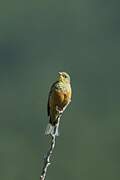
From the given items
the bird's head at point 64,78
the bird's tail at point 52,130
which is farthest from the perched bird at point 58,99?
the bird's tail at point 52,130

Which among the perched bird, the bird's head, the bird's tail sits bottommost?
the bird's tail

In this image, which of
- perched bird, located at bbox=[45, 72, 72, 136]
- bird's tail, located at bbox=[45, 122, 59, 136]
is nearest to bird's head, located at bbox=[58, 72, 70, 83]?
perched bird, located at bbox=[45, 72, 72, 136]

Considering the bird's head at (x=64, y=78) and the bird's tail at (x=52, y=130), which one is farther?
the bird's head at (x=64, y=78)

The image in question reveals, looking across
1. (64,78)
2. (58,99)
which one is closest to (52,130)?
(58,99)

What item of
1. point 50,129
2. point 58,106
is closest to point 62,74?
point 58,106

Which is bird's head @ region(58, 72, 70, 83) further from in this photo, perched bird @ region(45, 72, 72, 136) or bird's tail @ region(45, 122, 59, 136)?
bird's tail @ region(45, 122, 59, 136)

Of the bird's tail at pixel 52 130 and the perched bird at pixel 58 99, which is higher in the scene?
the perched bird at pixel 58 99

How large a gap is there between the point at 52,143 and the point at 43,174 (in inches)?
7.9

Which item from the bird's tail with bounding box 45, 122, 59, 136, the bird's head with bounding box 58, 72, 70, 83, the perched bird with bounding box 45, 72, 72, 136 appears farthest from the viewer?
the bird's head with bounding box 58, 72, 70, 83

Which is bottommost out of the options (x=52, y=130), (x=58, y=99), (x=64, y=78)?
(x=52, y=130)

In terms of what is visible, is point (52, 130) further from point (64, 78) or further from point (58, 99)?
point (64, 78)

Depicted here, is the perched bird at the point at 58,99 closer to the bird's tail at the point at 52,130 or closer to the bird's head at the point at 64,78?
the bird's head at the point at 64,78

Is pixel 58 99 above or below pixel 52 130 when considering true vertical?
above

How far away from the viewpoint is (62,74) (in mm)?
2523
